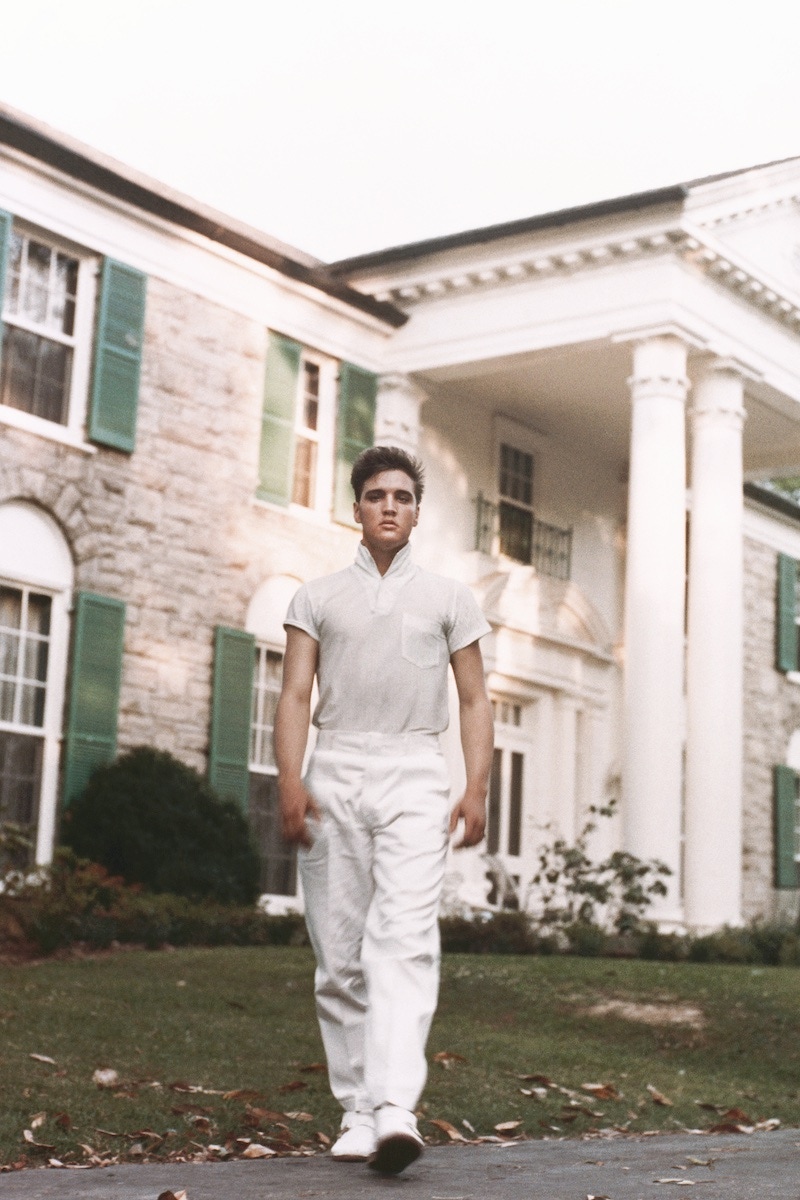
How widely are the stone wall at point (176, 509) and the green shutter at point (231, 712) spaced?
0.38 feet

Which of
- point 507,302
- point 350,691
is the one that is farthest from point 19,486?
point 350,691

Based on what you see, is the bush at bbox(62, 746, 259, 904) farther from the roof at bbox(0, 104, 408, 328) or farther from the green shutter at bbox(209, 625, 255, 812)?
the roof at bbox(0, 104, 408, 328)

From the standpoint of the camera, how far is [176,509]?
1633cm

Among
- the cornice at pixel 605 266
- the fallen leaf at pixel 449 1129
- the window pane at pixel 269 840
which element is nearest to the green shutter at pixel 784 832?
the cornice at pixel 605 266

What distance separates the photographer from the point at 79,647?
49.3 feet

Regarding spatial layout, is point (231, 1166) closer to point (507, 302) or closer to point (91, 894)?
point (91, 894)

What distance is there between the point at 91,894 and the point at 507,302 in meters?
8.12

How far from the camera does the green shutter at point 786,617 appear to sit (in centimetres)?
2602

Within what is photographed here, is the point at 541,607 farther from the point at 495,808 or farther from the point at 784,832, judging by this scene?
the point at 784,832

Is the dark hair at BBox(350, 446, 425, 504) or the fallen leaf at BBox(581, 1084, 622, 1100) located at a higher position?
the dark hair at BBox(350, 446, 425, 504)

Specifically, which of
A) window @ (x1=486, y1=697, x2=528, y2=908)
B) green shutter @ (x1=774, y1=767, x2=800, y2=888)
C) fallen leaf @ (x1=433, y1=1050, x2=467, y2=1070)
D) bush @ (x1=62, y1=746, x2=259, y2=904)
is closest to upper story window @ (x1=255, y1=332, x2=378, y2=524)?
bush @ (x1=62, y1=746, x2=259, y2=904)

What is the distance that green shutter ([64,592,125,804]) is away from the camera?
587 inches

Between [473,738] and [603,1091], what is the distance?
124 inches

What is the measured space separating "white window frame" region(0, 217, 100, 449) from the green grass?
15.3 feet
